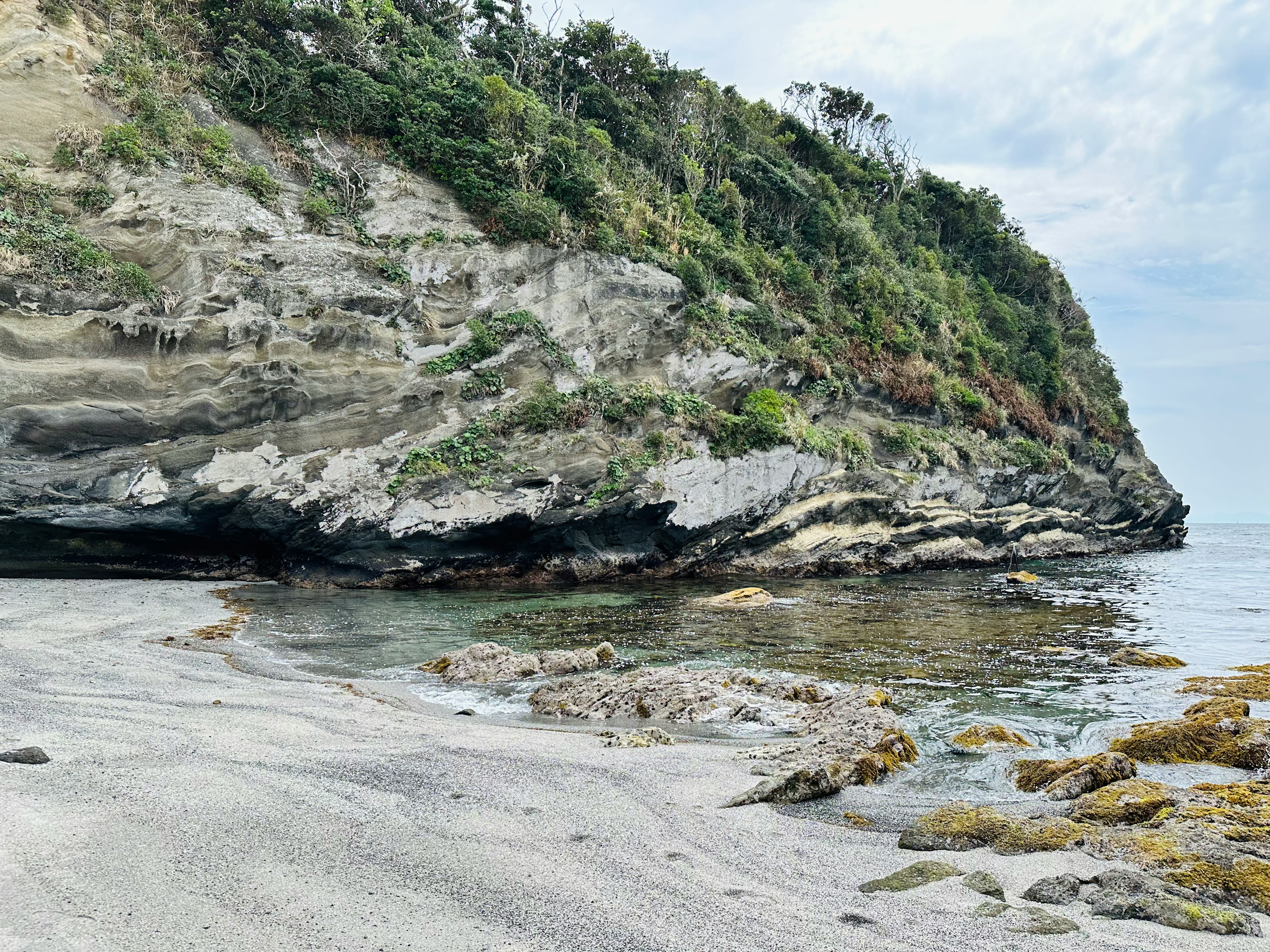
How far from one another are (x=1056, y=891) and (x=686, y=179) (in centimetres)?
2986

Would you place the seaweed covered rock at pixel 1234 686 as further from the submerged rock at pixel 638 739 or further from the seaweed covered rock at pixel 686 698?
the submerged rock at pixel 638 739

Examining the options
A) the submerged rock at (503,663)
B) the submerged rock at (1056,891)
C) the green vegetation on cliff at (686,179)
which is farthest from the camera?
the green vegetation on cliff at (686,179)

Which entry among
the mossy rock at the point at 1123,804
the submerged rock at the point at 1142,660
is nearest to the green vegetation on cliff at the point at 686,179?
the submerged rock at the point at 1142,660

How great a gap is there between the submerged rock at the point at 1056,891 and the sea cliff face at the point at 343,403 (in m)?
15.6

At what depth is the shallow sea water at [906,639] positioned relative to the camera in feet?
24.1

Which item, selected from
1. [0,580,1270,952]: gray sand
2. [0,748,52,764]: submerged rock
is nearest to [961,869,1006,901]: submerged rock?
[0,580,1270,952]: gray sand

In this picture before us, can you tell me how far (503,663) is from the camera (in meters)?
9.10

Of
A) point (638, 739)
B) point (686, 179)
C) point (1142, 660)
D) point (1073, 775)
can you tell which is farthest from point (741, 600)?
point (686, 179)

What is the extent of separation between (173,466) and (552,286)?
10.8 meters

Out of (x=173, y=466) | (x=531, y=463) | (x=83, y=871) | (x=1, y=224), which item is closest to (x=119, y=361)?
(x=173, y=466)

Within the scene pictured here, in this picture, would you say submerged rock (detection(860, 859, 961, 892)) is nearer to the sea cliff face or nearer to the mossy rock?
the mossy rock

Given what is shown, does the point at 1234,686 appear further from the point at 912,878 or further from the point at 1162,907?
the point at 912,878

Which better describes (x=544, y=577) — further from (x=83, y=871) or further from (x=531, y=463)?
(x=83, y=871)

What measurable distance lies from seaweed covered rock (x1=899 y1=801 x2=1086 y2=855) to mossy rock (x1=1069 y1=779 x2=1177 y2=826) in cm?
25
